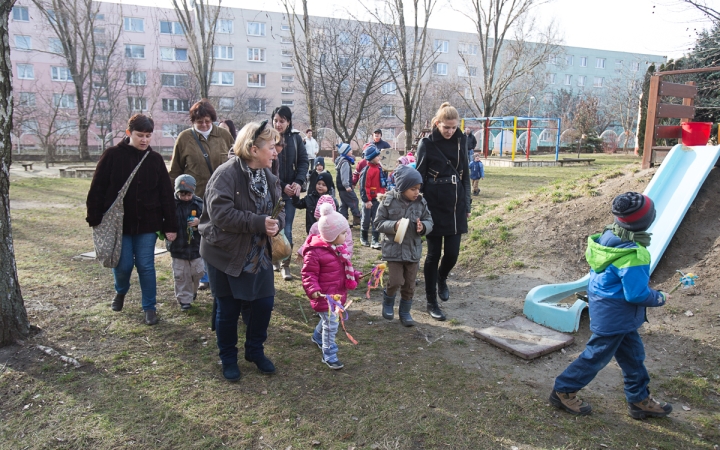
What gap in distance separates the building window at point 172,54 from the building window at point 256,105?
277 inches

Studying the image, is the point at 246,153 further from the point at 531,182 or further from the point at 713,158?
the point at 531,182

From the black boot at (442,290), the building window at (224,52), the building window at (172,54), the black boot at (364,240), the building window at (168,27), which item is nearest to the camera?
the black boot at (442,290)

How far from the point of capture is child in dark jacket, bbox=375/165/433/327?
4.41m

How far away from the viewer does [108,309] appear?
491cm

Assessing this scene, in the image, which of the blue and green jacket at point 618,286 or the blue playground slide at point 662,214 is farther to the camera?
the blue playground slide at point 662,214

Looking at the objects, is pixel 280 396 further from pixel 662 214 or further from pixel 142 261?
pixel 662 214

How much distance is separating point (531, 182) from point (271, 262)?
13888 mm

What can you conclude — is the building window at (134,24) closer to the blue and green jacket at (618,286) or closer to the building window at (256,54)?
the building window at (256,54)

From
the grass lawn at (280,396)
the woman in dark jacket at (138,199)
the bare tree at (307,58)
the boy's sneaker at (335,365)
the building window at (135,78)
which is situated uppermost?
the building window at (135,78)

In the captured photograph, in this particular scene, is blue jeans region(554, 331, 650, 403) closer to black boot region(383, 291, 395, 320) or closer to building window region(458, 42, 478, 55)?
black boot region(383, 291, 395, 320)

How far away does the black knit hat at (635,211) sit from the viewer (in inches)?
113

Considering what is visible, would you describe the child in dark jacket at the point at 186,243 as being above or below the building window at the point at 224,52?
below

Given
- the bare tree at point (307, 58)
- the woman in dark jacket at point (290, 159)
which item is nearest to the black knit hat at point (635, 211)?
the woman in dark jacket at point (290, 159)

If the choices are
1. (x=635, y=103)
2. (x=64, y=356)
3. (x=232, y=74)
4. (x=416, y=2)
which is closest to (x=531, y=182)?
(x=416, y=2)
